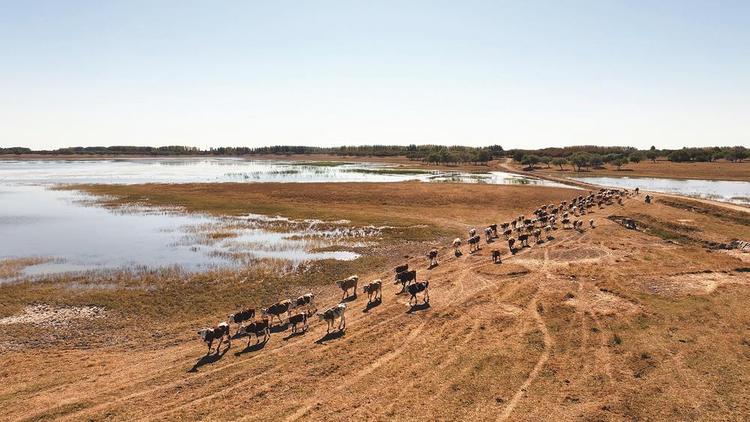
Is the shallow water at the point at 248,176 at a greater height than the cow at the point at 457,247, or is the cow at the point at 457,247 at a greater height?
the shallow water at the point at 248,176

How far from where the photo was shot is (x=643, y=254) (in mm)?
28266

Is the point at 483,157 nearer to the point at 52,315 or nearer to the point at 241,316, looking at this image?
the point at 241,316

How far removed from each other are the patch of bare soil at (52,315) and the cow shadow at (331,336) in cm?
1192

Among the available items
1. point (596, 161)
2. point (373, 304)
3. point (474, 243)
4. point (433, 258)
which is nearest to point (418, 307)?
point (373, 304)

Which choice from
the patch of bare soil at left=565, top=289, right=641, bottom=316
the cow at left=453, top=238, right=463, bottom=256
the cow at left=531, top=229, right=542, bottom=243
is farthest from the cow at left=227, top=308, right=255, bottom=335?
the cow at left=531, top=229, right=542, bottom=243

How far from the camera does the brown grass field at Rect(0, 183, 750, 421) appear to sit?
12.6 metres

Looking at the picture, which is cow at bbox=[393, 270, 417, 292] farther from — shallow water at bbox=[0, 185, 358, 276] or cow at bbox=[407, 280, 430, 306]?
shallow water at bbox=[0, 185, 358, 276]

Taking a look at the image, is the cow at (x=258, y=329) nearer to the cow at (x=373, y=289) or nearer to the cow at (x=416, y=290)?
the cow at (x=373, y=289)

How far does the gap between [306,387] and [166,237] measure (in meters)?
30.0

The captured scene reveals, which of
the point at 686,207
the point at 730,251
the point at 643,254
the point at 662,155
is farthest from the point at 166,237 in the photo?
the point at 662,155

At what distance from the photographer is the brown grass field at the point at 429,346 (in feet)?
41.3

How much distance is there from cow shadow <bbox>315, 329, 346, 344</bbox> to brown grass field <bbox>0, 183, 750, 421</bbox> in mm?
206

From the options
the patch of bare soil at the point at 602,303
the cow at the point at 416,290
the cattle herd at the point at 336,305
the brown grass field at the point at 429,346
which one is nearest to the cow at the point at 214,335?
the cattle herd at the point at 336,305

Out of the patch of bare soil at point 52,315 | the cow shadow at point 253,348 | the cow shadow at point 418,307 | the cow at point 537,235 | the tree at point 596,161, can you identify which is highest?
the tree at point 596,161
